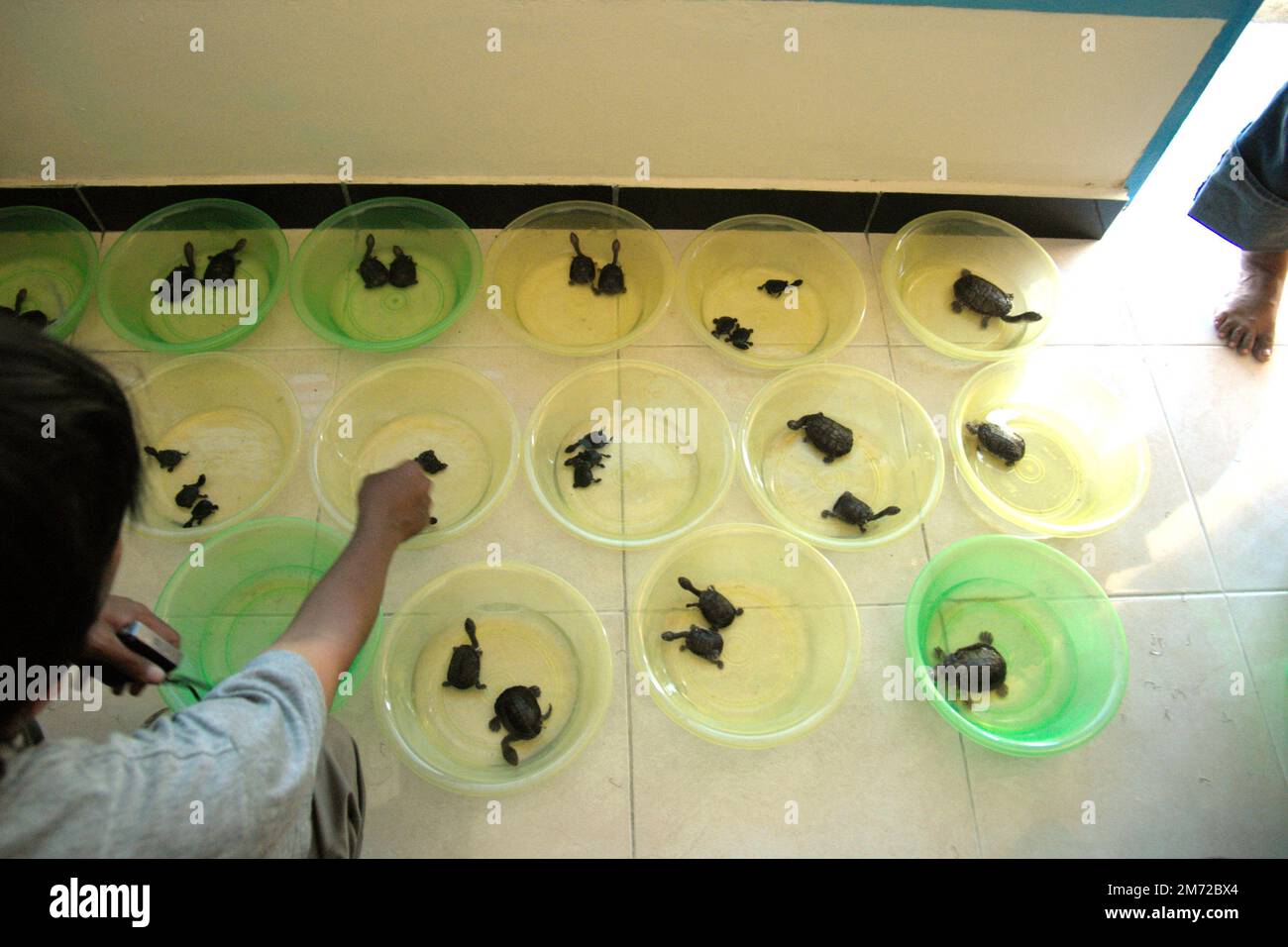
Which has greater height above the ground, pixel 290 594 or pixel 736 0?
pixel 736 0

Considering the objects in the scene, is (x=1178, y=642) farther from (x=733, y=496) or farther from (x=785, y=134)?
(x=785, y=134)

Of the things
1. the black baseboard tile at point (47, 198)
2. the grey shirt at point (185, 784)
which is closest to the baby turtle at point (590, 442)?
the grey shirt at point (185, 784)

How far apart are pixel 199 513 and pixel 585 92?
1.25 m

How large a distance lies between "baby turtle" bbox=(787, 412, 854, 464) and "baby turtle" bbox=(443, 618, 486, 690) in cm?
87

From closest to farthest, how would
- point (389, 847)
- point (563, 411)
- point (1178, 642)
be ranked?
1. point (389, 847)
2. point (1178, 642)
3. point (563, 411)

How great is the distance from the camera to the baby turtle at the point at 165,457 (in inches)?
76.7

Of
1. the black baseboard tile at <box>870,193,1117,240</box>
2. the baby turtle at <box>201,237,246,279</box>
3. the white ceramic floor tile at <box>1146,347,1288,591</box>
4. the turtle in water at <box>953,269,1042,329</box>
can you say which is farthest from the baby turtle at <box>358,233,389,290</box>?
the white ceramic floor tile at <box>1146,347,1288,591</box>

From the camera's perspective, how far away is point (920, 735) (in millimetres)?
1803

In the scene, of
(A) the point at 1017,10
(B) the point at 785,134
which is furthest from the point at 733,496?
(A) the point at 1017,10

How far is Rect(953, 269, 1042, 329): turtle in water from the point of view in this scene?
7.22ft

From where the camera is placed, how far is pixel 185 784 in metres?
0.99

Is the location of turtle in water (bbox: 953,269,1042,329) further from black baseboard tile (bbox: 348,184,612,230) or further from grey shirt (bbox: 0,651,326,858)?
grey shirt (bbox: 0,651,326,858)
